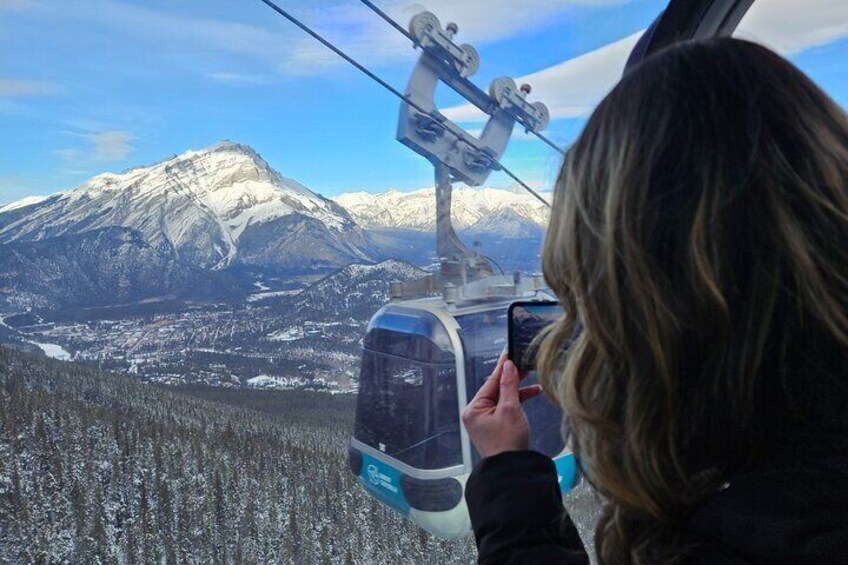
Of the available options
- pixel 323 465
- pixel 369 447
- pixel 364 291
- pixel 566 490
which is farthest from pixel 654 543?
pixel 323 465

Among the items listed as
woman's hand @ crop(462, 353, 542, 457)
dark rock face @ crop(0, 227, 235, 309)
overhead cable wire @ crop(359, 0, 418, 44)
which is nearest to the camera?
woman's hand @ crop(462, 353, 542, 457)

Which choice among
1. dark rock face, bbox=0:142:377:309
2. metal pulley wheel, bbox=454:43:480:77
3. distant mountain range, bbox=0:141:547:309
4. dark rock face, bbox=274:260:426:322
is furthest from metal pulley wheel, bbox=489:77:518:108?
dark rock face, bbox=0:142:377:309

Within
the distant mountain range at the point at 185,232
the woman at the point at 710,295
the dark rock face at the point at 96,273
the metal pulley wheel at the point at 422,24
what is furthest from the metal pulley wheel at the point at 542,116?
the dark rock face at the point at 96,273

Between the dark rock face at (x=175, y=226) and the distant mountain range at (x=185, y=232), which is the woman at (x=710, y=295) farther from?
the dark rock face at (x=175, y=226)

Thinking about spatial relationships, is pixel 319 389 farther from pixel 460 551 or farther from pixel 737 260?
pixel 737 260

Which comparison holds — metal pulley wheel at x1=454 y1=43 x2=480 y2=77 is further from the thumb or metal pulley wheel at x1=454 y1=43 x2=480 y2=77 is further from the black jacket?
the black jacket

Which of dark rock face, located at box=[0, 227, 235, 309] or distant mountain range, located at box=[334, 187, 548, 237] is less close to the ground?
distant mountain range, located at box=[334, 187, 548, 237]

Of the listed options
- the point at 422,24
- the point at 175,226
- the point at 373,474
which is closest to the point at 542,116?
the point at 422,24
